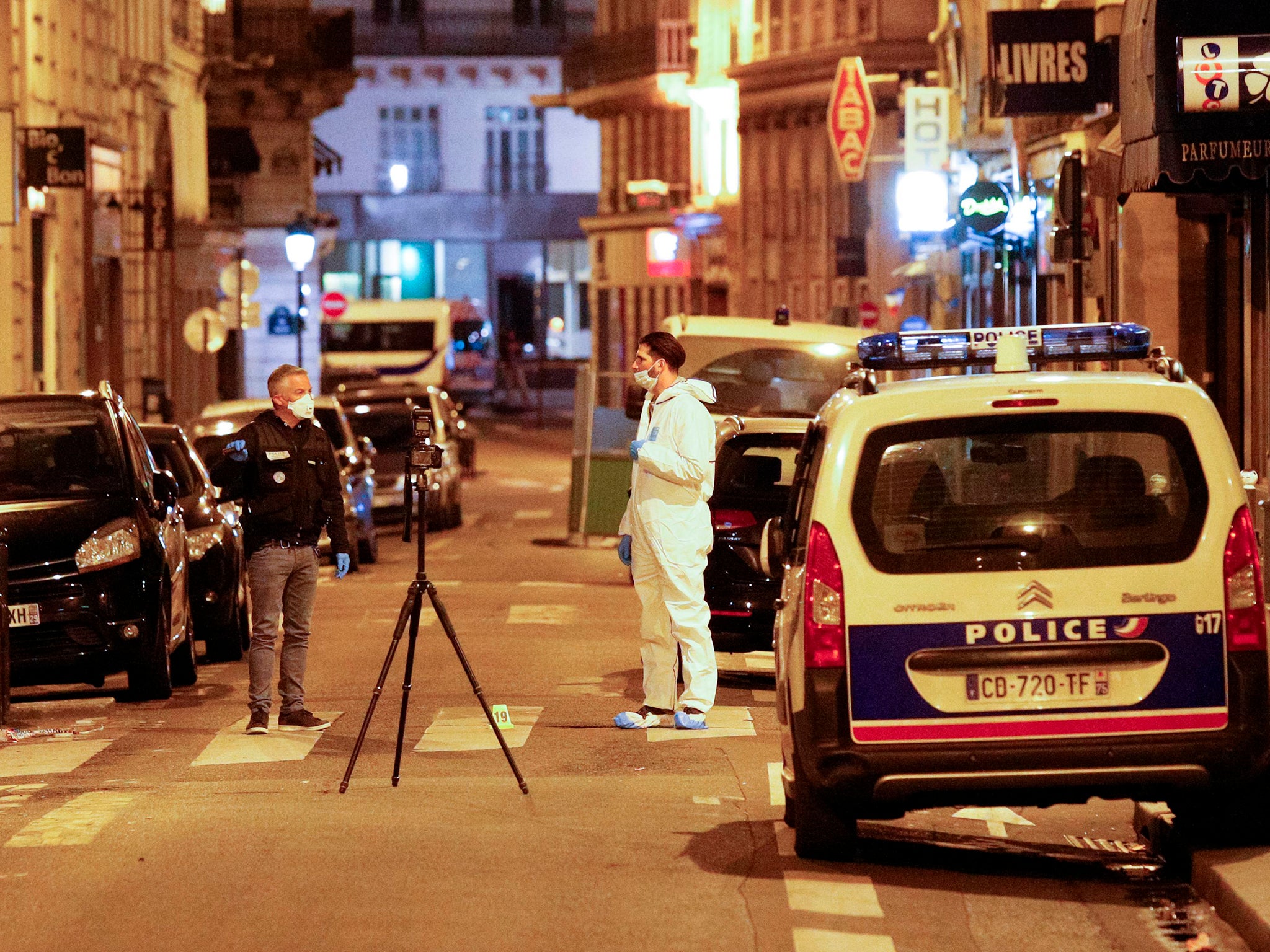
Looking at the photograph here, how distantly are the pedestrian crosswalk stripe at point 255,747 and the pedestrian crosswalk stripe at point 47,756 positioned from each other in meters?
0.56

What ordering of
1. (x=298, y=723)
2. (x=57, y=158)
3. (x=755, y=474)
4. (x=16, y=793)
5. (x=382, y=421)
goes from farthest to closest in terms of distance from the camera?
(x=382, y=421)
(x=57, y=158)
(x=755, y=474)
(x=298, y=723)
(x=16, y=793)

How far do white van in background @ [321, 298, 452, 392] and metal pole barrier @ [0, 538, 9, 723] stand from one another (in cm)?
4497

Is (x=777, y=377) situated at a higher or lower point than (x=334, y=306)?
lower

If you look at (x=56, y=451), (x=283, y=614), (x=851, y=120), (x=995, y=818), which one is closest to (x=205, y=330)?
(x=851, y=120)

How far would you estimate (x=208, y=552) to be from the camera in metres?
16.5

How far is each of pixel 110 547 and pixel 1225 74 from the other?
7561 millimetres

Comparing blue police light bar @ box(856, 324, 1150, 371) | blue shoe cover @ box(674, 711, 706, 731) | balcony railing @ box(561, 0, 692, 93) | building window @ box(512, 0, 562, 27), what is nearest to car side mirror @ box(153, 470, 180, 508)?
blue shoe cover @ box(674, 711, 706, 731)

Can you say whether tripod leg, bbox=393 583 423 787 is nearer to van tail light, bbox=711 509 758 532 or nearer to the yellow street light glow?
van tail light, bbox=711 509 758 532

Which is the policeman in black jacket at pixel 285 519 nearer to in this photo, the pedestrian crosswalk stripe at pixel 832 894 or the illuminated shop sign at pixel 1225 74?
the pedestrian crosswalk stripe at pixel 832 894

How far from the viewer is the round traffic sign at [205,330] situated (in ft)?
124

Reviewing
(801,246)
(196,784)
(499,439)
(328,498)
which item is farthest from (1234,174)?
(499,439)

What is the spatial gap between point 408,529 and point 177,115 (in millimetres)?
40116

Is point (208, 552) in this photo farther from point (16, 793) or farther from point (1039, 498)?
point (1039, 498)

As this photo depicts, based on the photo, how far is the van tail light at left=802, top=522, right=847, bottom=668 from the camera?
8430 mm
